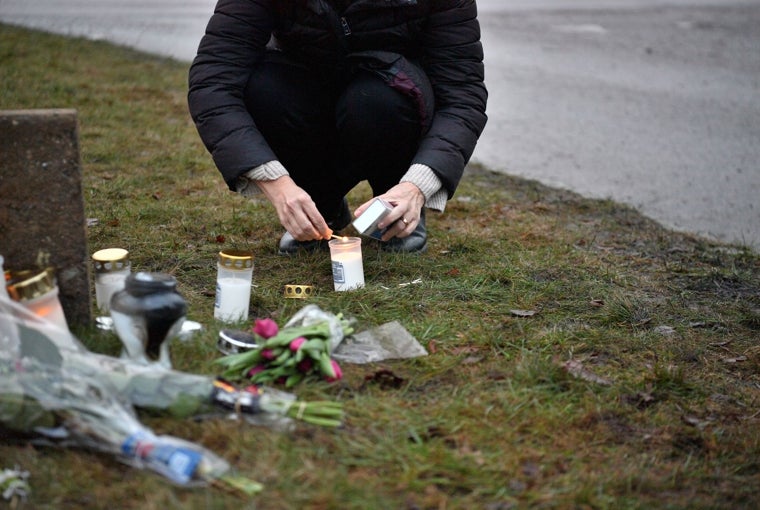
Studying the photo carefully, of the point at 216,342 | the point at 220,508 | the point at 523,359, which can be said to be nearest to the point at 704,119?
the point at 523,359

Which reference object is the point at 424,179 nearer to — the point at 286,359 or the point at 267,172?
the point at 267,172

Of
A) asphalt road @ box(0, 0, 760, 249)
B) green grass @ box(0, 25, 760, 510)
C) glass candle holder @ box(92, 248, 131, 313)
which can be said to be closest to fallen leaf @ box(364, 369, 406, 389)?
green grass @ box(0, 25, 760, 510)

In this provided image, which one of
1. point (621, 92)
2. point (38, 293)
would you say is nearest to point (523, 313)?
point (38, 293)

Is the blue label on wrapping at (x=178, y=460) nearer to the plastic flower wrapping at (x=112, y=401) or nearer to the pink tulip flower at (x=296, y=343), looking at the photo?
the plastic flower wrapping at (x=112, y=401)

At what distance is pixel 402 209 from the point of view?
2.67 meters

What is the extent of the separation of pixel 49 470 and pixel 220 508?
0.37m

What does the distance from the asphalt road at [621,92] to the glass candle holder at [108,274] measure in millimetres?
2595

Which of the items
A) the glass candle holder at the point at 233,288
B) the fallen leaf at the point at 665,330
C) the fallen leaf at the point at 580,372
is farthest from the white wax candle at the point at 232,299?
the fallen leaf at the point at 665,330

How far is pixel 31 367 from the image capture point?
184 centimetres

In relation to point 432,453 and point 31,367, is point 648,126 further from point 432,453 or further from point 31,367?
point 31,367

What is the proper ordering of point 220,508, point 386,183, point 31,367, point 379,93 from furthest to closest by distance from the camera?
point 386,183 < point 379,93 < point 31,367 < point 220,508

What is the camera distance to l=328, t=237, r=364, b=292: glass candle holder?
2752mm

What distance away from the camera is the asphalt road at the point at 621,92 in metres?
4.57

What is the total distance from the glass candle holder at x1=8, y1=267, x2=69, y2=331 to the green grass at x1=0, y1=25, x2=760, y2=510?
0.52 feet
